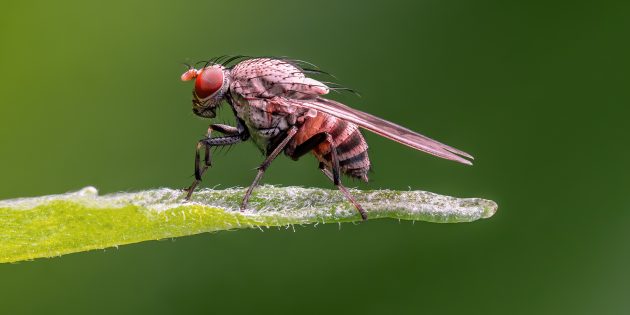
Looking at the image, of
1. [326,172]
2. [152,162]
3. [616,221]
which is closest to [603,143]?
[616,221]

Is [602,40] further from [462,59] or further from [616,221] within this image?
[616,221]

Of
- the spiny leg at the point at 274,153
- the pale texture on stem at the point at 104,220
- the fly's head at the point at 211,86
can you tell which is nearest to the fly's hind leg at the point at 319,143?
the spiny leg at the point at 274,153

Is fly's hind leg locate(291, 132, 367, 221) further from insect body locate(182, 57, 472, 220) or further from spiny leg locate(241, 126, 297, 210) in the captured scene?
spiny leg locate(241, 126, 297, 210)

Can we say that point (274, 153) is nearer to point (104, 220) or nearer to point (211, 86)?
point (211, 86)

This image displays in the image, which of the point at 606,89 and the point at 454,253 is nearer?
the point at 454,253

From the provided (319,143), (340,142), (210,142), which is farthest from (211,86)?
(340,142)

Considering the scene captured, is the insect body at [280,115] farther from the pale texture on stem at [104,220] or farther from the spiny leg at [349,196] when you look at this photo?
the pale texture on stem at [104,220]
